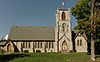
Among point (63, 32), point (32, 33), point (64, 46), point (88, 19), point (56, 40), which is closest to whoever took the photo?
point (88, 19)

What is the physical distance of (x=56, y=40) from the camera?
1615 inches

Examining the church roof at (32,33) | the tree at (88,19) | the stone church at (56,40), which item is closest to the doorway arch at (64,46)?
the stone church at (56,40)

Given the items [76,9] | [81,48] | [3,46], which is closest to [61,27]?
[81,48]

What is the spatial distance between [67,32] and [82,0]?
19.3 metres

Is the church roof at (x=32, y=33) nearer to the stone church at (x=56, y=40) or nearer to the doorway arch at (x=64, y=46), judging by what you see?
the stone church at (x=56, y=40)

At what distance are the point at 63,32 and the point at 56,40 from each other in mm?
4221

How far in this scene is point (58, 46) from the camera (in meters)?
41.1

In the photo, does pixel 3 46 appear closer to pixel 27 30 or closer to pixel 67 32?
pixel 27 30

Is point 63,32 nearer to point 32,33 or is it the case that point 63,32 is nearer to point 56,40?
point 56,40

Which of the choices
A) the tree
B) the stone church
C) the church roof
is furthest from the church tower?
the tree

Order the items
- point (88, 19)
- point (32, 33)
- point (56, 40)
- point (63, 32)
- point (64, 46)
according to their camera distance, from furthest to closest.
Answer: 1. point (32, 33)
2. point (63, 32)
3. point (64, 46)
4. point (56, 40)
5. point (88, 19)

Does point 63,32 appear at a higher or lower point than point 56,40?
higher

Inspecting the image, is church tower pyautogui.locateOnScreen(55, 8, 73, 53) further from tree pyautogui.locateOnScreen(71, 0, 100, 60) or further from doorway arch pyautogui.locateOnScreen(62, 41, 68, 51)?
tree pyautogui.locateOnScreen(71, 0, 100, 60)

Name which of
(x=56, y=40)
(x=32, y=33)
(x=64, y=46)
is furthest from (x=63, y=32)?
(x=32, y=33)
